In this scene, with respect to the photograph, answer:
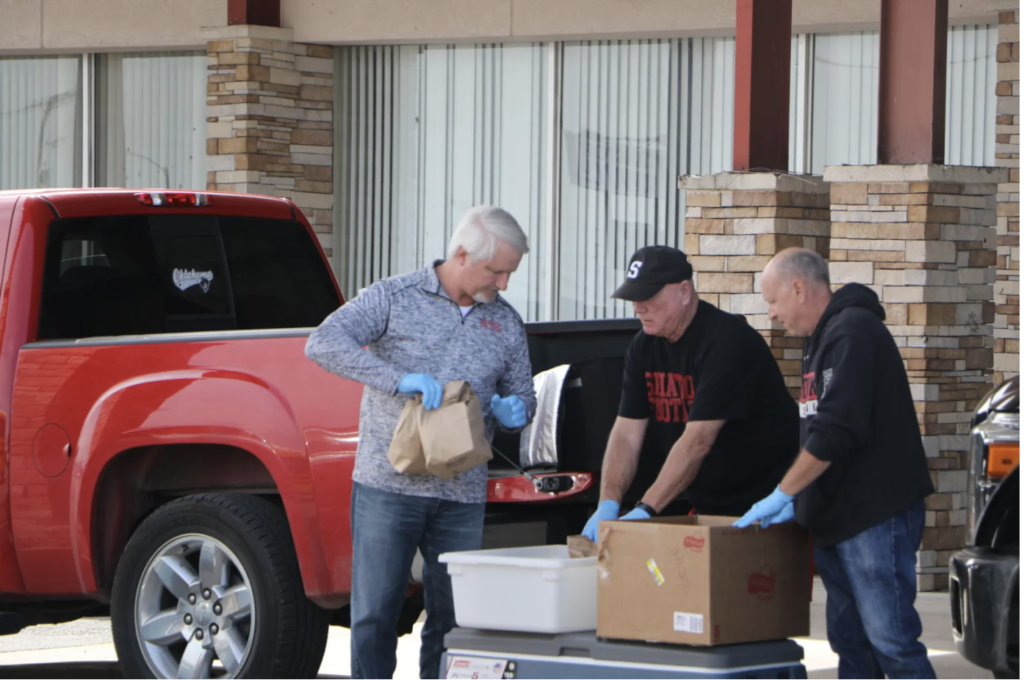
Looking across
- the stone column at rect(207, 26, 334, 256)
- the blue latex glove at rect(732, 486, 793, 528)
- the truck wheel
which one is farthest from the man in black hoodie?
the stone column at rect(207, 26, 334, 256)

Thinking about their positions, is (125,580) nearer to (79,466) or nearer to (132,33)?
(79,466)

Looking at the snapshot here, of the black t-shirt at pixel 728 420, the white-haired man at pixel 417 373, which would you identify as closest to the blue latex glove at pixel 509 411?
the white-haired man at pixel 417 373

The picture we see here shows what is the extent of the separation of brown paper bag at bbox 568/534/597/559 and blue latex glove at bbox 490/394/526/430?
43 cm

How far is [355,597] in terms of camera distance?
5.97 m

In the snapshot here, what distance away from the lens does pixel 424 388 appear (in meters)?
5.67

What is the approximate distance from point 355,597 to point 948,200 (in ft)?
17.1

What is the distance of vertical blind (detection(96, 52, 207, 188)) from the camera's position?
1451cm

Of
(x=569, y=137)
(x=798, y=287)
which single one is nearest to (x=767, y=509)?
(x=798, y=287)

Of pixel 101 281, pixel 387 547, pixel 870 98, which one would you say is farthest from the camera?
pixel 870 98

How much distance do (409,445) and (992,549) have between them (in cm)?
187

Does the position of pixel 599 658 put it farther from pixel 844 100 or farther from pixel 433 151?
pixel 433 151

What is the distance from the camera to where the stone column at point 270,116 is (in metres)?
13.3

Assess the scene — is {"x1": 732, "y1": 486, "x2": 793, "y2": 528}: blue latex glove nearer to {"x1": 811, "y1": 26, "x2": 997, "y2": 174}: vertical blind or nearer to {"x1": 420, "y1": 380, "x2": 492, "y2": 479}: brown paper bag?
{"x1": 420, "y1": 380, "x2": 492, "y2": 479}: brown paper bag

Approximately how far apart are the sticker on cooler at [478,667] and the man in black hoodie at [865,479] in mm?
871
